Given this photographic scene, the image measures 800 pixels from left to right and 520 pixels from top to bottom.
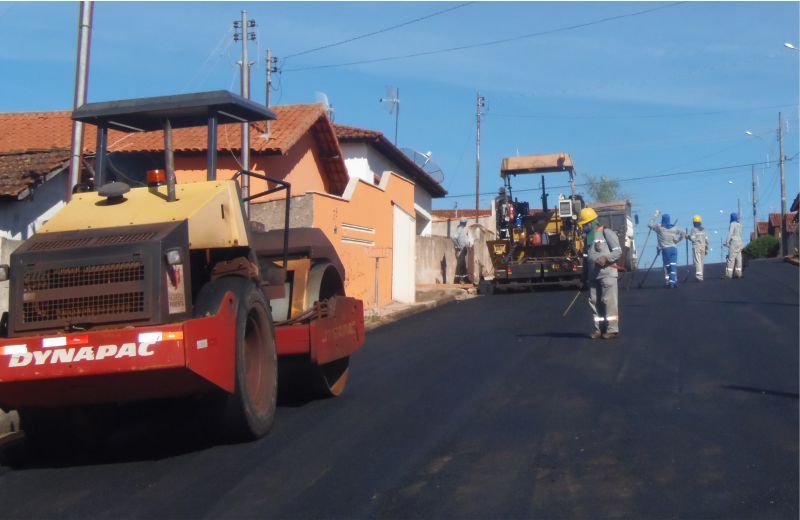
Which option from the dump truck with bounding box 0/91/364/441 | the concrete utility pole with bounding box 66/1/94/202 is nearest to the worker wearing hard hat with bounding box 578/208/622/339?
the dump truck with bounding box 0/91/364/441

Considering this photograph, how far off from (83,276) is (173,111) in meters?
2.10

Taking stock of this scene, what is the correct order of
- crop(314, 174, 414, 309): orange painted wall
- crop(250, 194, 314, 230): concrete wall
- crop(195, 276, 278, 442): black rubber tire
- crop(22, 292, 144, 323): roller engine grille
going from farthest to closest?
1. crop(314, 174, 414, 309): orange painted wall
2. crop(250, 194, 314, 230): concrete wall
3. crop(195, 276, 278, 442): black rubber tire
4. crop(22, 292, 144, 323): roller engine grille

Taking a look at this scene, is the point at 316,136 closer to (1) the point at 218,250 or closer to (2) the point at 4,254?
(2) the point at 4,254

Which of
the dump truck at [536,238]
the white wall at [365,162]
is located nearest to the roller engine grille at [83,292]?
the dump truck at [536,238]

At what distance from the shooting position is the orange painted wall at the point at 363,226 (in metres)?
18.5

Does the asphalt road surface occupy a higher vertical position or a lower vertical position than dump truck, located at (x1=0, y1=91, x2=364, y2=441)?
lower

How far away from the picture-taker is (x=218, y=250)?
302 inches

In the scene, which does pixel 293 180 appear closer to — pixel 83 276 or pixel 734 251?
pixel 734 251

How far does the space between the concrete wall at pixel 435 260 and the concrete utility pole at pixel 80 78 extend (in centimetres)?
1557

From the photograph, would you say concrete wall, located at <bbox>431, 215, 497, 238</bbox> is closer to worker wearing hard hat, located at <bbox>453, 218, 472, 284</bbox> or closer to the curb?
worker wearing hard hat, located at <bbox>453, 218, 472, 284</bbox>

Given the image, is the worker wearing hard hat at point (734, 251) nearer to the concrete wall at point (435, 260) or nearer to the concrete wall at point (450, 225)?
the concrete wall at point (435, 260)

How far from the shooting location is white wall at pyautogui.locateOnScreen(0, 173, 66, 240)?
14906 mm

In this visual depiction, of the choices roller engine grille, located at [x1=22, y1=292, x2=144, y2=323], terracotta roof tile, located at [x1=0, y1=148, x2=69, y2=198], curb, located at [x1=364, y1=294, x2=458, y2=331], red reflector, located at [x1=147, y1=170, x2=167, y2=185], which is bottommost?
curb, located at [x1=364, y1=294, x2=458, y2=331]

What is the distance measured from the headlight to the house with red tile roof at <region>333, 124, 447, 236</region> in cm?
2190
